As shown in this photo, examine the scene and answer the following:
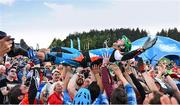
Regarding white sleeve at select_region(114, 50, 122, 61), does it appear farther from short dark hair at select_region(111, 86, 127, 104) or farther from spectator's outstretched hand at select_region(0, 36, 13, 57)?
spectator's outstretched hand at select_region(0, 36, 13, 57)

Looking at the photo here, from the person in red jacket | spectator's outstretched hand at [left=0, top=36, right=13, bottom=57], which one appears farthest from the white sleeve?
spectator's outstretched hand at [left=0, top=36, right=13, bottom=57]

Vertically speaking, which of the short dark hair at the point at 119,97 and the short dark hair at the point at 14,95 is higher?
the short dark hair at the point at 119,97

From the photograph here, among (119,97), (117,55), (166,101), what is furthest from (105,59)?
(166,101)

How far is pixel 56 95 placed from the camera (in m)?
7.47

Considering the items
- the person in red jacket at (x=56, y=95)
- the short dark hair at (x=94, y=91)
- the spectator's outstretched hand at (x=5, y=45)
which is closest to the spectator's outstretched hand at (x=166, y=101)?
the short dark hair at (x=94, y=91)

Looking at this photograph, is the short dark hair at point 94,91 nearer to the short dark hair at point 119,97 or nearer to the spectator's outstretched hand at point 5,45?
the short dark hair at point 119,97

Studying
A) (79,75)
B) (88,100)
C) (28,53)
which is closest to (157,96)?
(88,100)

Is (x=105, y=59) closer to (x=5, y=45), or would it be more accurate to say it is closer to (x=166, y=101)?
(x=166, y=101)

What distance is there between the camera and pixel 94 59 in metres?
7.47

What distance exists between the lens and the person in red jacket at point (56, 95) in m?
7.33

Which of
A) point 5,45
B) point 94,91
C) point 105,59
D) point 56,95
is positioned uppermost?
point 5,45

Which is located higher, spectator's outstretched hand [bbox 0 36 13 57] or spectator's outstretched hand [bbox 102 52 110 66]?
spectator's outstretched hand [bbox 0 36 13 57]

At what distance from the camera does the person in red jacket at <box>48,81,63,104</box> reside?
24.1 ft

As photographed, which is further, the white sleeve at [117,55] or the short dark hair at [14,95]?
the short dark hair at [14,95]
